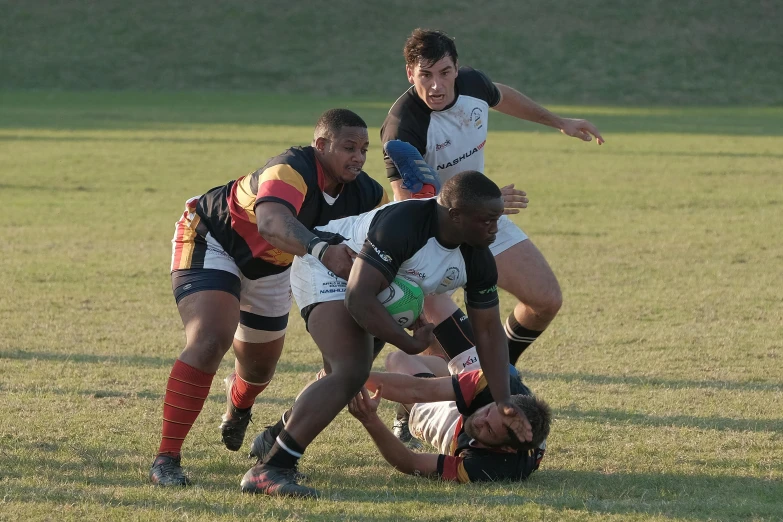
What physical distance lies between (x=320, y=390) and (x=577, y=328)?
4560 mm

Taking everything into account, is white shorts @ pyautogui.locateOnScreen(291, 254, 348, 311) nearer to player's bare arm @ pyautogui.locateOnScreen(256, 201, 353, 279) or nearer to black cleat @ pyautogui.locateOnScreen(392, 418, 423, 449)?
player's bare arm @ pyautogui.locateOnScreen(256, 201, 353, 279)

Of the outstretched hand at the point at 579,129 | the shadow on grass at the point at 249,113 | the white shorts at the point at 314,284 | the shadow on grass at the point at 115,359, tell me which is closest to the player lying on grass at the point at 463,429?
the white shorts at the point at 314,284

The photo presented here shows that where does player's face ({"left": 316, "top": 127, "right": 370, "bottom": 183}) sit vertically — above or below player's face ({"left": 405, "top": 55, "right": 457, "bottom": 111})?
below

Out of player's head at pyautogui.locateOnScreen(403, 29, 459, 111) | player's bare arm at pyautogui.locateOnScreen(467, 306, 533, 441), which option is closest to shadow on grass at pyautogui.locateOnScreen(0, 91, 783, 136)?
player's head at pyautogui.locateOnScreen(403, 29, 459, 111)

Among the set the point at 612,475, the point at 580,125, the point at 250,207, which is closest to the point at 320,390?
the point at 250,207

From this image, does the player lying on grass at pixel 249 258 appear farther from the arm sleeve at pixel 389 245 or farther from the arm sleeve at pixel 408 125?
the arm sleeve at pixel 408 125

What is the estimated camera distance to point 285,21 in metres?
44.8

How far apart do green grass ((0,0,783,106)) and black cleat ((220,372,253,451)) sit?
30470 millimetres

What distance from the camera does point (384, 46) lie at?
42.0 meters

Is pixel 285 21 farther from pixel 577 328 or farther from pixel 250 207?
pixel 250 207

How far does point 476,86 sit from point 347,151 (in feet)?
5.91

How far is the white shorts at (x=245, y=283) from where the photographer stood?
5.92 metres

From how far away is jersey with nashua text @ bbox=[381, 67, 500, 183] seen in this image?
269 inches

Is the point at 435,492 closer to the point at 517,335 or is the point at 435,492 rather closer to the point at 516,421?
the point at 516,421
